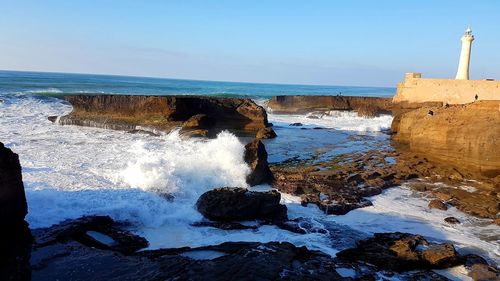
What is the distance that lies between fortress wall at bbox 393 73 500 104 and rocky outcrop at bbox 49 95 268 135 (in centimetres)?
1460

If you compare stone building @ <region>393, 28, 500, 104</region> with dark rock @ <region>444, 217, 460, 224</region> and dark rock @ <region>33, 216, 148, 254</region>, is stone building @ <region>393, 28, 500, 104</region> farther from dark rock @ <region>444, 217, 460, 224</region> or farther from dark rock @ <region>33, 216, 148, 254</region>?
dark rock @ <region>33, 216, 148, 254</region>

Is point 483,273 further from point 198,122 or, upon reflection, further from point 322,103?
point 322,103

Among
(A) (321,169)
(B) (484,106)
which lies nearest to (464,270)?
(A) (321,169)

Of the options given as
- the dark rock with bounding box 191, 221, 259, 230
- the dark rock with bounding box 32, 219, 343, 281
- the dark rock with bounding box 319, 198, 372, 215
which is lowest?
the dark rock with bounding box 319, 198, 372, 215

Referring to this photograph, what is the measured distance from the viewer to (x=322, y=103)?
38.7m

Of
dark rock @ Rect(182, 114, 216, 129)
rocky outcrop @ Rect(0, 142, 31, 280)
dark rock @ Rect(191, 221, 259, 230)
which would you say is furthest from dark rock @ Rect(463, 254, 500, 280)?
dark rock @ Rect(182, 114, 216, 129)

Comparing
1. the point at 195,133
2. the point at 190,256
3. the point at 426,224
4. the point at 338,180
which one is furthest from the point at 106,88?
the point at 190,256

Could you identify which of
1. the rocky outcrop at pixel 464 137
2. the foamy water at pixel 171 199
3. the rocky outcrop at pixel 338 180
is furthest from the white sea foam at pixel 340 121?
the foamy water at pixel 171 199

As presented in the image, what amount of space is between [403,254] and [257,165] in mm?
5093

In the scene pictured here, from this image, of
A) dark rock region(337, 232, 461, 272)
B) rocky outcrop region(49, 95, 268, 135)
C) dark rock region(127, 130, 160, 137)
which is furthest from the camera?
rocky outcrop region(49, 95, 268, 135)

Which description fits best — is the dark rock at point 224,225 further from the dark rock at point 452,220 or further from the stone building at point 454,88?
the stone building at point 454,88

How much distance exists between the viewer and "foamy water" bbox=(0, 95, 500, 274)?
699cm

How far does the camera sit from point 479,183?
12.5 meters

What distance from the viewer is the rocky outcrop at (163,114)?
2062cm
